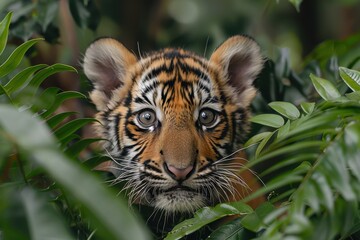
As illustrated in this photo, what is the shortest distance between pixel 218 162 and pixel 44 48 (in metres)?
2.28

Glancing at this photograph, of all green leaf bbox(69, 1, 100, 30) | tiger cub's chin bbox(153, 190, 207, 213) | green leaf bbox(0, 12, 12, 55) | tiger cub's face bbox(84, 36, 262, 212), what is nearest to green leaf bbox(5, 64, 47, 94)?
green leaf bbox(0, 12, 12, 55)

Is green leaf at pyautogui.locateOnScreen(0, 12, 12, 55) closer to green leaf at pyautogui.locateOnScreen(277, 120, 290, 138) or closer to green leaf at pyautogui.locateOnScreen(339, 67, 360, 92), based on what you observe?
green leaf at pyautogui.locateOnScreen(277, 120, 290, 138)

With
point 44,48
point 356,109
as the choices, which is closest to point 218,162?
point 356,109

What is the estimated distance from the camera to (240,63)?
3.74 metres

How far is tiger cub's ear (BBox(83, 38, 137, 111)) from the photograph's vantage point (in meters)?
3.59

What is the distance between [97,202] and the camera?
1.33m

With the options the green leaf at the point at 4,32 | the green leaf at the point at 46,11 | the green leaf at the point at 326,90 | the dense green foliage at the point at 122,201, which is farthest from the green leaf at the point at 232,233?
the green leaf at the point at 46,11

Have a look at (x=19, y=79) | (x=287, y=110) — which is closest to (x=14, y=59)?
(x=19, y=79)

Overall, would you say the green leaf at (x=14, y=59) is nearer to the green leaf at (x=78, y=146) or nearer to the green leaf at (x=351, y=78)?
the green leaf at (x=78, y=146)

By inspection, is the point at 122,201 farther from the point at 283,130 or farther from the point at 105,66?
the point at 105,66

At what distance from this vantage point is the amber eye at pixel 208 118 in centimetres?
327

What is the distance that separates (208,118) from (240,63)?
58 centimetres

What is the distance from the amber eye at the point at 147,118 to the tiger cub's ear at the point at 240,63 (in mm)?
569

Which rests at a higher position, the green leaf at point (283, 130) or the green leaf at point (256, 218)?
the green leaf at point (283, 130)
